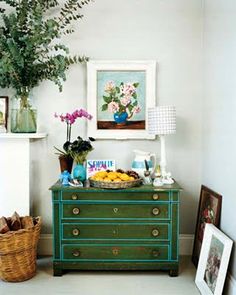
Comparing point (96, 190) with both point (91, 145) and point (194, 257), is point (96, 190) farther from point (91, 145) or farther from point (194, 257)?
point (194, 257)

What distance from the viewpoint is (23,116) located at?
132 inches

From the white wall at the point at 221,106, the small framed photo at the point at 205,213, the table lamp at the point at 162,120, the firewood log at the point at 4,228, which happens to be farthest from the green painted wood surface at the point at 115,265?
the table lamp at the point at 162,120

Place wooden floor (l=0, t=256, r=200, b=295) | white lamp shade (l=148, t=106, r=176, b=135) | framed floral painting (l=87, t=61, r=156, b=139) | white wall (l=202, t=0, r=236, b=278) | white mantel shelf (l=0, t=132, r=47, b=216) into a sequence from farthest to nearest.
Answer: framed floral painting (l=87, t=61, r=156, b=139)
white mantel shelf (l=0, t=132, r=47, b=216)
white lamp shade (l=148, t=106, r=176, b=135)
wooden floor (l=0, t=256, r=200, b=295)
white wall (l=202, t=0, r=236, b=278)

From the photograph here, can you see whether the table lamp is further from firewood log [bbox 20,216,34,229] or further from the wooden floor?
firewood log [bbox 20,216,34,229]

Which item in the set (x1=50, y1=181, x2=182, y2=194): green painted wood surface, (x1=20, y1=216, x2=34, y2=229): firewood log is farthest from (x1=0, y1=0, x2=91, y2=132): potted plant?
(x1=20, y1=216, x2=34, y2=229): firewood log

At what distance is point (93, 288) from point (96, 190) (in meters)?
0.78

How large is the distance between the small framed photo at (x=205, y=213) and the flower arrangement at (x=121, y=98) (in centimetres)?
103

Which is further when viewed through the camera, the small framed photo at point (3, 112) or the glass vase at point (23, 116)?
the small framed photo at point (3, 112)

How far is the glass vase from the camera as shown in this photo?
3348 millimetres

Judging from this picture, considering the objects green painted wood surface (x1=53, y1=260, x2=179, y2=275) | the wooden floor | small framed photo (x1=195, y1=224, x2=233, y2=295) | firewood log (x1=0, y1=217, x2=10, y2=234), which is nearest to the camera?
small framed photo (x1=195, y1=224, x2=233, y2=295)

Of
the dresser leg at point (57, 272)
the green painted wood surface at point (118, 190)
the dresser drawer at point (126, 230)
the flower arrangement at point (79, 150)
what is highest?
the flower arrangement at point (79, 150)

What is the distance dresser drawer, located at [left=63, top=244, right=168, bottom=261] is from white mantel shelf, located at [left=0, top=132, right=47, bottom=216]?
0.65 metres

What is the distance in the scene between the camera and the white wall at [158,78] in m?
3.53

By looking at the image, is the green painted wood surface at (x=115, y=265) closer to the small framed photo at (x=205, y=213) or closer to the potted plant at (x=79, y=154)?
the small framed photo at (x=205, y=213)
